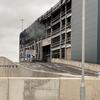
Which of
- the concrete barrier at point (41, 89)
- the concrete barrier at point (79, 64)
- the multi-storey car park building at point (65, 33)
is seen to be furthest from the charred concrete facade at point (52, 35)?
the concrete barrier at point (41, 89)

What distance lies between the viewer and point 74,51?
3334 inches

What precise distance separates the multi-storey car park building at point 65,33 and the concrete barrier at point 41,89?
169 feet

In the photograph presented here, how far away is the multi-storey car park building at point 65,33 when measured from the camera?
72644 millimetres

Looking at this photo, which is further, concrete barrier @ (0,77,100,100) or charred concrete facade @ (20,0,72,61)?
charred concrete facade @ (20,0,72,61)

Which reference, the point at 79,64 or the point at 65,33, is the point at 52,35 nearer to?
the point at 65,33

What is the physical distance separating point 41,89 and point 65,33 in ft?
261

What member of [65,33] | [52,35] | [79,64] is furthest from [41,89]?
[52,35]

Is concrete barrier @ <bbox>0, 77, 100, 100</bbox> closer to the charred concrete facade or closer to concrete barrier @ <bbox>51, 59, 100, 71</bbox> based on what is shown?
concrete barrier @ <bbox>51, 59, 100, 71</bbox>

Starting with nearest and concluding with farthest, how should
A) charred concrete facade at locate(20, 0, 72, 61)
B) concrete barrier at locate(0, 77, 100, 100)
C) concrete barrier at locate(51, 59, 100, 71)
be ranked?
concrete barrier at locate(0, 77, 100, 100) < concrete barrier at locate(51, 59, 100, 71) < charred concrete facade at locate(20, 0, 72, 61)

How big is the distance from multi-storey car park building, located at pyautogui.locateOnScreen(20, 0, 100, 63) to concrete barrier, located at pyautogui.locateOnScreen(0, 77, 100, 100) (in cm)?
5139

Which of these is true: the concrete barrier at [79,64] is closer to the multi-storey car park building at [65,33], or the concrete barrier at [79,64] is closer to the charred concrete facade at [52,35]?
the multi-storey car park building at [65,33]

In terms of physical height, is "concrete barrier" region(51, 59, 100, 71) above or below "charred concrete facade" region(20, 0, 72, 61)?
below

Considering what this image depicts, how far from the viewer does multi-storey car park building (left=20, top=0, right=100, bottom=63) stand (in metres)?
72.6

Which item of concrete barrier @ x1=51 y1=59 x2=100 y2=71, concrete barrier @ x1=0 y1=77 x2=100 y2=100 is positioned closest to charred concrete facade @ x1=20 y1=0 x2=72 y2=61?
concrete barrier @ x1=51 y1=59 x2=100 y2=71
